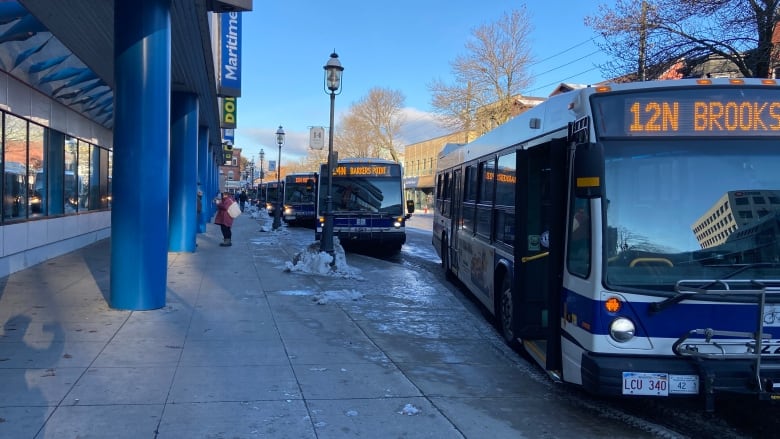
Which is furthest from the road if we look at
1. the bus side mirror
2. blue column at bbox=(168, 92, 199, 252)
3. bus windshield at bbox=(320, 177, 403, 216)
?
blue column at bbox=(168, 92, 199, 252)

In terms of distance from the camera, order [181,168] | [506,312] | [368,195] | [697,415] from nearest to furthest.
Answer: [697,415] < [506,312] < [181,168] < [368,195]

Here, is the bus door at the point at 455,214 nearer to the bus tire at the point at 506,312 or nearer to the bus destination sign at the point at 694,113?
the bus tire at the point at 506,312

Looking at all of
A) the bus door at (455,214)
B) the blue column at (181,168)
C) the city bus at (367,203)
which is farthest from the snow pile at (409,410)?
the blue column at (181,168)

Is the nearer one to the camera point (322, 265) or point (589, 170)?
point (589, 170)

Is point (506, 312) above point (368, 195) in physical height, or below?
below

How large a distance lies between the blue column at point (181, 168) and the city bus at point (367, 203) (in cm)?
374

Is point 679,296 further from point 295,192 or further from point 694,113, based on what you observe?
point 295,192

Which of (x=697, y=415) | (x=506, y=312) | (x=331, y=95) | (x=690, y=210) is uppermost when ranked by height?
(x=331, y=95)

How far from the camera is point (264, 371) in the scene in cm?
587

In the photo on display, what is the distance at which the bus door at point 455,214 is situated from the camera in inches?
435

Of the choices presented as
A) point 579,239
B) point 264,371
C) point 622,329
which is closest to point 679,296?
point 622,329

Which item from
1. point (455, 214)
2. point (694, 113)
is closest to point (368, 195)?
point (455, 214)

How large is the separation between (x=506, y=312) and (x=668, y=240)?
303cm

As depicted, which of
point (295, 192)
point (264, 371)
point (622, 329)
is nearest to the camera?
point (622, 329)
